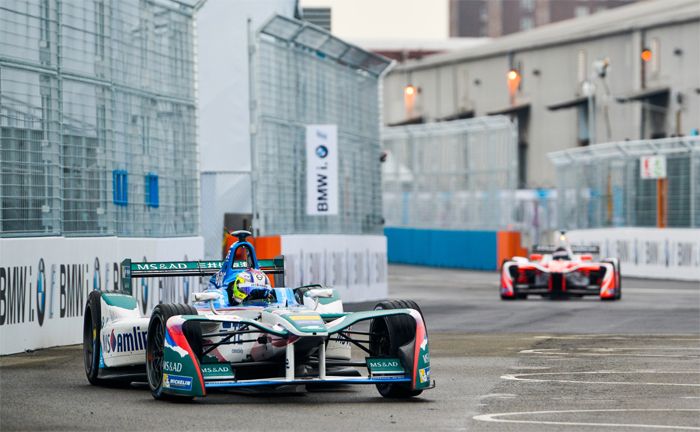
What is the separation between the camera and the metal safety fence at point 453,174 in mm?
53125

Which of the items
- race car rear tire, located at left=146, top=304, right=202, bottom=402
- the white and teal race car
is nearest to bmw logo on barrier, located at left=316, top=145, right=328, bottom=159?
the white and teal race car

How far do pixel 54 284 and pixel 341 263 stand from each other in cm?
1318

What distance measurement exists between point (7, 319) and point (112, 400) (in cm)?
475

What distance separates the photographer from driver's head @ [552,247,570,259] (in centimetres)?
3189

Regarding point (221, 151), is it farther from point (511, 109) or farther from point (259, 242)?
point (511, 109)

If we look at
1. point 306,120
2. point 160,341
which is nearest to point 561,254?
point 306,120

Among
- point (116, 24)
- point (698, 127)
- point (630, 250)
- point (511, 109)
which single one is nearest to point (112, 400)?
point (116, 24)

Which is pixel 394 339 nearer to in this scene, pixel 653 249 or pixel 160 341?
pixel 160 341

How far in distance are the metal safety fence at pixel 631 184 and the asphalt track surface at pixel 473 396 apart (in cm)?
2397

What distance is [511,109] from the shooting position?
74.3m

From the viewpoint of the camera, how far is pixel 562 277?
3142 cm

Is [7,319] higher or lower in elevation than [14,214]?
lower

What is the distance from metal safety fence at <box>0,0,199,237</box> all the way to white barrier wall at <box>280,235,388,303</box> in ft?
14.2

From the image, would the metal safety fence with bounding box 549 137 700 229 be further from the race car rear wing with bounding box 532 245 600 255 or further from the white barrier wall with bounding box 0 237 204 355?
the white barrier wall with bounding box 0 237 204 355
